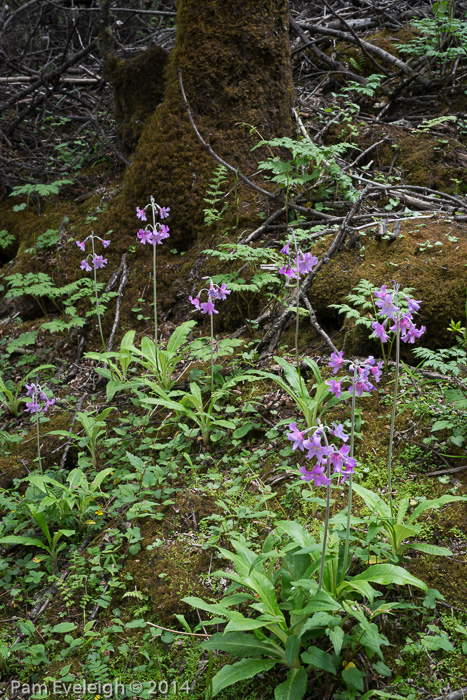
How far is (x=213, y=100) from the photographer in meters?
4.61

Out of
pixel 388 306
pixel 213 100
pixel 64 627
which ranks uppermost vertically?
pixel 213 100

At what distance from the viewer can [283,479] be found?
109 inches

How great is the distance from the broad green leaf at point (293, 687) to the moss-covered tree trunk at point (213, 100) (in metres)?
3.45

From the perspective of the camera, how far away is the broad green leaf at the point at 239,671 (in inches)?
70.2

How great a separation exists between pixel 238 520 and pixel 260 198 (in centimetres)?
287

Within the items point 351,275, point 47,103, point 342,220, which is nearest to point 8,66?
point 47,103

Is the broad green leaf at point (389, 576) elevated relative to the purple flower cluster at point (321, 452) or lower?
lower

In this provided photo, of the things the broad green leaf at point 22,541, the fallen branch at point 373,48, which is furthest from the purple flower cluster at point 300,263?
the fallen branch at point 373,48

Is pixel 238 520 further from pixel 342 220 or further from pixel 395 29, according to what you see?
pixel 395 29

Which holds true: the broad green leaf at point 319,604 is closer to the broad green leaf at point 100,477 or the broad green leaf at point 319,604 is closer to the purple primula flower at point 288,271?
the broad green leaf at point 100,477

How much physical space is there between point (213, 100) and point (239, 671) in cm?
435

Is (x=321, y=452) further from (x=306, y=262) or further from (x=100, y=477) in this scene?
(x=100, y=477)

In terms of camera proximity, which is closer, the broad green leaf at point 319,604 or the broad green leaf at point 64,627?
the broad green leaf at point 319,604

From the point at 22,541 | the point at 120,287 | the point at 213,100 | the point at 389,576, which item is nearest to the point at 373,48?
the point at 213,100
